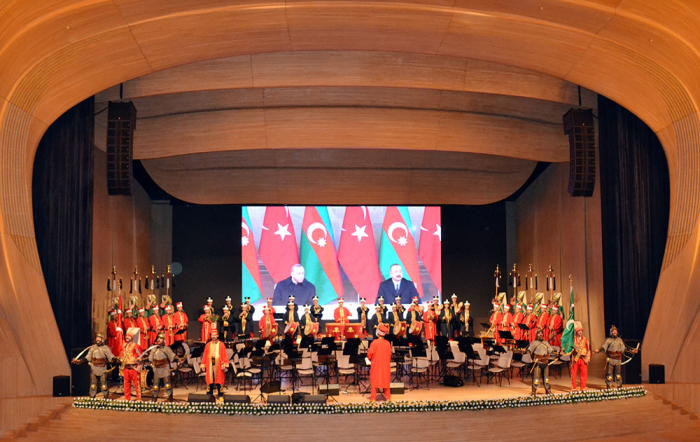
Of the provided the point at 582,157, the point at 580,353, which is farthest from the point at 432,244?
the point at 580,353

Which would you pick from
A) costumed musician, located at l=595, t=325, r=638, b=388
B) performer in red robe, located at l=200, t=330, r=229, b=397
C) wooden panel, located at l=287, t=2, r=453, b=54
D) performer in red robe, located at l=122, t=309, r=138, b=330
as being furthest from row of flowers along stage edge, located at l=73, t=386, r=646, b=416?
wooden panel, located at l=287, t=2, r=453, b=54

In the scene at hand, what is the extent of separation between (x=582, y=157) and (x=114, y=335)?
34.9ft

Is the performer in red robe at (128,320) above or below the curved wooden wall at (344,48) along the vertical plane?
below

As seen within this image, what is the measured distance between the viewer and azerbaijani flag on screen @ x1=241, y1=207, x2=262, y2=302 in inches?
850

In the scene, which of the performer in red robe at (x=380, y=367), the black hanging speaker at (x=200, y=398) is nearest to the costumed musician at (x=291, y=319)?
the performer in red robe at (x=380, y=367)

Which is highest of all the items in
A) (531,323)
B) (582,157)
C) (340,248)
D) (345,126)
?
(345,126)

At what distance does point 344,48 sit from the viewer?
42.8 feet

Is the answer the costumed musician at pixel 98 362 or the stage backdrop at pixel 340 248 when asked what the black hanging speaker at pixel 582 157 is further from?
the costumed musician at pixel 98 362

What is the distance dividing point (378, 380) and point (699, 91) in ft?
26.0

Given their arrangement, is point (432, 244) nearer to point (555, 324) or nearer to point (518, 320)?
point (518, 320)

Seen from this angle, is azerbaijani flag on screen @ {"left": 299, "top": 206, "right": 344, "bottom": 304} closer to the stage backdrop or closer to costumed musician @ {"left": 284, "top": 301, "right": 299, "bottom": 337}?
the stage backdrop

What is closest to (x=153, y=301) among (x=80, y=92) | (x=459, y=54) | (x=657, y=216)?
(x=80, y=92)

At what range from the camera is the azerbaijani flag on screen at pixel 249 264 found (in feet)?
70.8

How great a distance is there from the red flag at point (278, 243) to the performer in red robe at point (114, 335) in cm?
769
